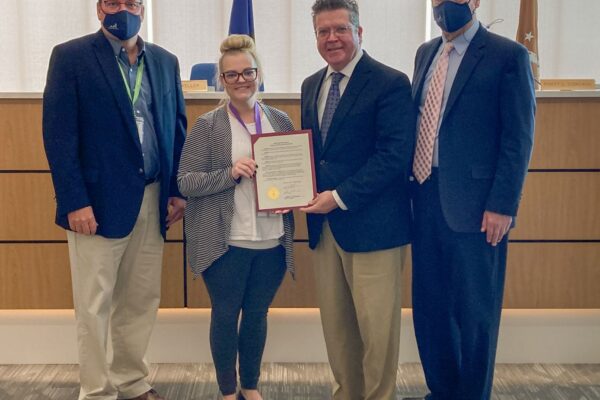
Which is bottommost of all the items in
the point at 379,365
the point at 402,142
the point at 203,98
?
the point at 379,365

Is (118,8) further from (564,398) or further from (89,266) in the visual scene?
(564,398)

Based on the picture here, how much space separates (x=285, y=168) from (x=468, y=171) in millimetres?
636

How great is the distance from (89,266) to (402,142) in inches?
49.4

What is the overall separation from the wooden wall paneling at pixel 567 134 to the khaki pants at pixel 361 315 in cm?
116

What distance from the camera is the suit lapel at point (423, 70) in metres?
2.16

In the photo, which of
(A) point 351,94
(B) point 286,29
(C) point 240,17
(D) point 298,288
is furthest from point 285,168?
(B) point 286,29

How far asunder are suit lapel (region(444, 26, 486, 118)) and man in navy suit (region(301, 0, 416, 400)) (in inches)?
5.8

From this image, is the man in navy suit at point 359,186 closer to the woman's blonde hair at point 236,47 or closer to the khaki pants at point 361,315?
the khaki pants at point 361,315

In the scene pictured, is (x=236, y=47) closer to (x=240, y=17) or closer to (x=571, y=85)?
(x=240, y=17)

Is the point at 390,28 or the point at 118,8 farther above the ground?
the point at 390,28

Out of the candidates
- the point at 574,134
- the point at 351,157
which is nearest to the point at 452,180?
the point at 351,157

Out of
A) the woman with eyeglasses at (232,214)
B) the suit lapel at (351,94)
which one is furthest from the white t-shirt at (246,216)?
the suit lapel at (351,94)

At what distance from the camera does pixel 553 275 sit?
2.89 meters

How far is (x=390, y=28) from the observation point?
4844mm
